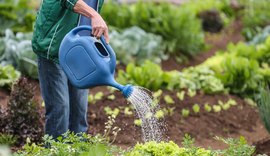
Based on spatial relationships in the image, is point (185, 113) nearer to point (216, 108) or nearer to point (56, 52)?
point (216, 108)

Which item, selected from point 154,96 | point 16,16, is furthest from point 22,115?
point 16,16

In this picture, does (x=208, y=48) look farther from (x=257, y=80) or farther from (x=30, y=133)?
(x=30, y=133)

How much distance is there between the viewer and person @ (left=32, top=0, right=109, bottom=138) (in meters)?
4.76

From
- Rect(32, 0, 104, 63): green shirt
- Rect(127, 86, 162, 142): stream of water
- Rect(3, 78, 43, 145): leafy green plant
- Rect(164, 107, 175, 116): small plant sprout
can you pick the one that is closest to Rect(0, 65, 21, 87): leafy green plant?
Rect(3, 78, 43, 145): leafy green plant

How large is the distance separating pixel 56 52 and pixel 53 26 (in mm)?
178

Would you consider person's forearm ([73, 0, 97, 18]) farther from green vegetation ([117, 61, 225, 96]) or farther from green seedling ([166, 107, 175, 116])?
green vegetation ([117, 61, 225, 96])

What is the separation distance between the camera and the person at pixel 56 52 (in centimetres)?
476

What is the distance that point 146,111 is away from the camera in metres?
4.85

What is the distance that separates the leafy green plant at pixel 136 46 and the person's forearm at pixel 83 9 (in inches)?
179

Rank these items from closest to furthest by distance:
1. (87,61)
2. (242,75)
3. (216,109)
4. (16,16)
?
(87,61) → (216,109) → (242,75) → (16,16)

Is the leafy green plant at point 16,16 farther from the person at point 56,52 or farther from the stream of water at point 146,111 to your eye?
the stream of water at point 146,111

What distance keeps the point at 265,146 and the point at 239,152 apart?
0.55 meters

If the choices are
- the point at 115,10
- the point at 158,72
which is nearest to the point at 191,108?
the point at 158,72

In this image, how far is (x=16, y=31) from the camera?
9383 millimetres
